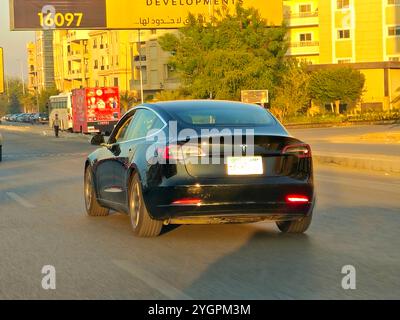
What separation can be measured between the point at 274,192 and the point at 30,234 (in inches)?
124

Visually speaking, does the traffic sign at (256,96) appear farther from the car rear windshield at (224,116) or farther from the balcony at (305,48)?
the balcony at (305,48)

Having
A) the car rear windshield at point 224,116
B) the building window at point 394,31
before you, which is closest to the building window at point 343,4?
the building window at point 394,31

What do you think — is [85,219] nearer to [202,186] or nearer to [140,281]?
[202,186]

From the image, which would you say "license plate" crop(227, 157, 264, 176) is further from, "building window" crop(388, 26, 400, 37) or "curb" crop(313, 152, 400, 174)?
"building window" crop(388, 26, 400, 37)

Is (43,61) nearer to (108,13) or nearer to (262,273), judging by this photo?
(108,13)

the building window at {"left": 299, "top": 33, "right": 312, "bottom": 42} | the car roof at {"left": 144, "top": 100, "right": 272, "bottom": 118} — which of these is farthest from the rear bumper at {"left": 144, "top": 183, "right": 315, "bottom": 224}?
the building window at {"left": 299, "top": 33, "right": 312, "bottom": 42}

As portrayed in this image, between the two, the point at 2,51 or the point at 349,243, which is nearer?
the point at 349,243

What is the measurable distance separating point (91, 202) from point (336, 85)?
60.3m

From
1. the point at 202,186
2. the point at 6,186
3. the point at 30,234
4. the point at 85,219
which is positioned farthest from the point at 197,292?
the point at 6,186

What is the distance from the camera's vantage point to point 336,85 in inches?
2778

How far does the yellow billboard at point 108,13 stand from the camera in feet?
166

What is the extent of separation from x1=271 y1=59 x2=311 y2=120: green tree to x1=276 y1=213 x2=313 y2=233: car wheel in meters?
50.8

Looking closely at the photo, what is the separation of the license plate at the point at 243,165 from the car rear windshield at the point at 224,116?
568mm

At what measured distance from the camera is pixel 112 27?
53.0m
